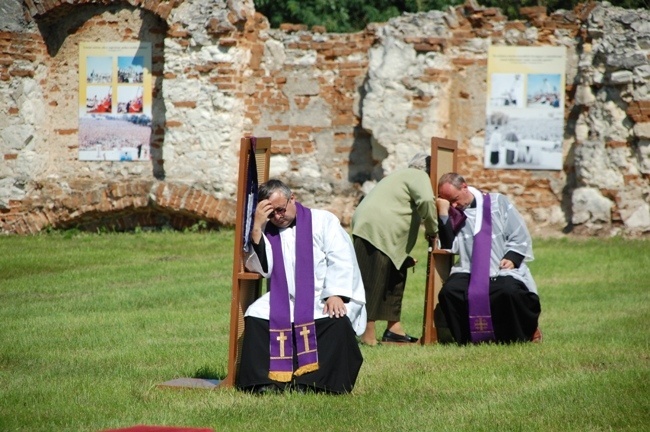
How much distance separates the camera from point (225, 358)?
8.42 meters

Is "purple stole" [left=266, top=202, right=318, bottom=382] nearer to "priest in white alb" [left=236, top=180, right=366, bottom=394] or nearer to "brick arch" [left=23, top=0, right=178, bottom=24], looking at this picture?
"priest in white alb" [left=236, top=180, right=366, bottom=394]

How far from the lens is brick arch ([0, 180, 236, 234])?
16.1 m


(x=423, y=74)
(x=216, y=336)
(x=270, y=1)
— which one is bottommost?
(x=216, y=336)

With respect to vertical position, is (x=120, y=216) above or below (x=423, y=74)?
below

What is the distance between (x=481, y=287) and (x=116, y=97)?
29.8ft

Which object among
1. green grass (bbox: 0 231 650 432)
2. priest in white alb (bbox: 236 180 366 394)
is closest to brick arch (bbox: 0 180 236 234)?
green grass (bbox: 0 231 650 432)

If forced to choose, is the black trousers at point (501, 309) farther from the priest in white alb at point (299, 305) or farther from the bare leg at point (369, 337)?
the priest in white alb at point (299, 305)

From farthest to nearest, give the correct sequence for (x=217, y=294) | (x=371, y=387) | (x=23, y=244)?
1. (x=23, y=244)
2. (x=217, y=294)
3. (x=371, y=387)

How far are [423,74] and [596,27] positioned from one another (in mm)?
2636

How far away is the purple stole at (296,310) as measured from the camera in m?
7.06

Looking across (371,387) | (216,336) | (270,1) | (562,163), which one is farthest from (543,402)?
(270,1)

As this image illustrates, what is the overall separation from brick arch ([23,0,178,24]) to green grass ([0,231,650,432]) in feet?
13.1

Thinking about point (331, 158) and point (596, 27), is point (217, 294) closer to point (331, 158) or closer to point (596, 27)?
point (331, 158)

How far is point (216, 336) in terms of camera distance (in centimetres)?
966
